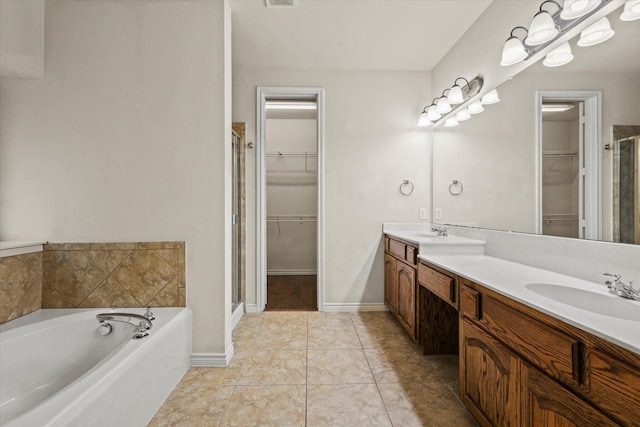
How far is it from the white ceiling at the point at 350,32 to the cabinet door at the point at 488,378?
2245 mm

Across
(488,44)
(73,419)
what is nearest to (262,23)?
(488,44)

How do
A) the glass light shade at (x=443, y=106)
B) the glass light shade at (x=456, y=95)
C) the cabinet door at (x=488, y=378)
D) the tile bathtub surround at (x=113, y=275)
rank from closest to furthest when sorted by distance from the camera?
the cabinet door at (x=488, y=378)
the tile bathtub surround at (x=113, y=275)
the glass light shade at (x=456, y=95)
the glass light shade at (x=443, y=106)

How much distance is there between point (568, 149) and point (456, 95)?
1.16 meters

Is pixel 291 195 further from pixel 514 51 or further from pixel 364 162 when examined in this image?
pixel 514 51

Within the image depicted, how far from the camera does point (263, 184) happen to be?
118 inches

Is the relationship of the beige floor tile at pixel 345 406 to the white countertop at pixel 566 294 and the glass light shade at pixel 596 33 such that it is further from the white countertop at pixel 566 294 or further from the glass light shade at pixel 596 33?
the glass light shade at pixel 596 33

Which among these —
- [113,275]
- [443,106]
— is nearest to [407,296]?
[443,106]

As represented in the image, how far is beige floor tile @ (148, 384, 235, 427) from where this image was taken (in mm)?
1488

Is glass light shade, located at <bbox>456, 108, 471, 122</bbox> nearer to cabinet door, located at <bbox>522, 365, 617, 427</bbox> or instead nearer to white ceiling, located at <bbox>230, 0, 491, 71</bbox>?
white ceiling, located at <bbox>230, 0, 491, 71</bbox>

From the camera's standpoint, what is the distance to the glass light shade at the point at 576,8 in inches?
51.5

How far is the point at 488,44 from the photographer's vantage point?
7.15 feet

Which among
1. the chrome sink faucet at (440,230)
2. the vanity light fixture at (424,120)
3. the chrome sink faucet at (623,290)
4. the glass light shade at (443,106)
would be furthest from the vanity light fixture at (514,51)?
the chrome sink faucet at (440,230)

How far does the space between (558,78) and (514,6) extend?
742mm

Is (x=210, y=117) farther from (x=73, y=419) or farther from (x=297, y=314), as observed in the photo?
(x=297, y=314)
